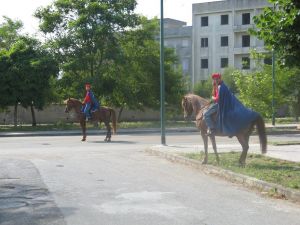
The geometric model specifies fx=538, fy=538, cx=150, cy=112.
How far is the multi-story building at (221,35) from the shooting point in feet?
248

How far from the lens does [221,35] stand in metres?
78.1

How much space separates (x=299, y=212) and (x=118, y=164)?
7478 mm

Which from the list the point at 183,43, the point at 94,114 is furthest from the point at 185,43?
the point at 94,114

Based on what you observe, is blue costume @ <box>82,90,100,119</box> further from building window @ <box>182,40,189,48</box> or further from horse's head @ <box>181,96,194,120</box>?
building window @ <box>182,40,189,48</box>

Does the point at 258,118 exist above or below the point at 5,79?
below

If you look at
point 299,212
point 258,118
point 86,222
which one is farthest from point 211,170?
point 86,222

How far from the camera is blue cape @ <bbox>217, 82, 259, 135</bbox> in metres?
13.8

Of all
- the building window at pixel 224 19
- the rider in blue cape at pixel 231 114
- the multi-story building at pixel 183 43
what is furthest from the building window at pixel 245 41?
the rider in blue cape at pixel 231 114

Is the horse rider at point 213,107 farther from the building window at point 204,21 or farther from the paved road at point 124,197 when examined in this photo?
the building window at point 204,21

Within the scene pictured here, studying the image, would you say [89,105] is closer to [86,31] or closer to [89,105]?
[89,105]

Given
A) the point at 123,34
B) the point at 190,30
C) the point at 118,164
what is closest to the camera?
the point at 118,164

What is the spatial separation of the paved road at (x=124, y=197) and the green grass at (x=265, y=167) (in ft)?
2.44

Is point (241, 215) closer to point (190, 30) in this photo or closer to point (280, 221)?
point (280, 221)

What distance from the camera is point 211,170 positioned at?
13586 millimetres
